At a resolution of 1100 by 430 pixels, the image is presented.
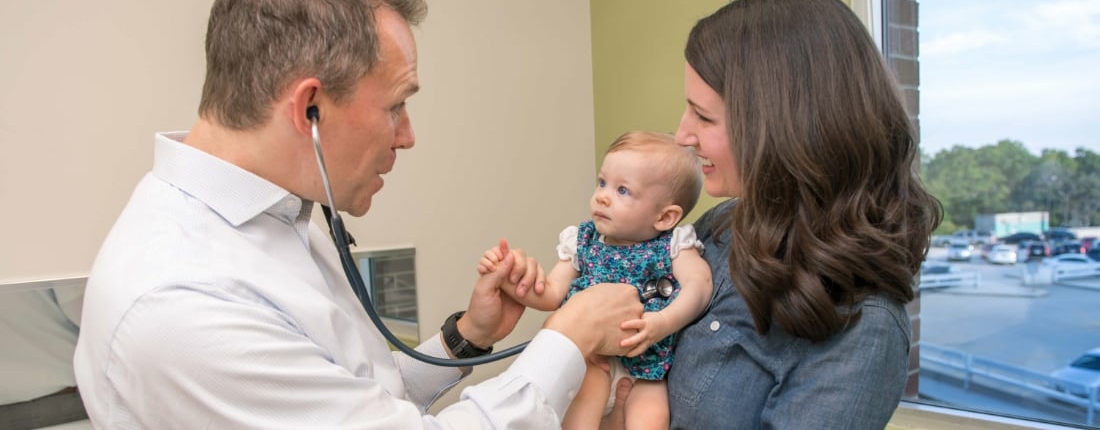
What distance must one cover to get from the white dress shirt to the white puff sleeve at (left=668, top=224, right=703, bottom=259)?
0.33m

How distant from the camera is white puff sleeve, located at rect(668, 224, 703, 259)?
4.53 ft

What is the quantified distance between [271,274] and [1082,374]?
2047mm

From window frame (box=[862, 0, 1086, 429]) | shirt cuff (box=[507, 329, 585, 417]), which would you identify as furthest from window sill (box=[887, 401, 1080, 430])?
shirt cuff (box=[507, 329, 585, 417])

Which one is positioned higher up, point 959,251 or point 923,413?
point 959,251

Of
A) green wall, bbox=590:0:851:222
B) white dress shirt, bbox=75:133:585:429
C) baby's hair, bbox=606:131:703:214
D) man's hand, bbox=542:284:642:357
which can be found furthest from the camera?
green wall, bbox=590:0:851:222

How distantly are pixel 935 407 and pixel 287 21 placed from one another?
80.6 inches

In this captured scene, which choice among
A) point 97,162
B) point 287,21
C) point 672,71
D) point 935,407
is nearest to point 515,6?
point 672,71

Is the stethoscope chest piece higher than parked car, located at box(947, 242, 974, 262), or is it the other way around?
the stethoscope chest piece

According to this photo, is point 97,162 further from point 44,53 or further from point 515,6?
point 515,6

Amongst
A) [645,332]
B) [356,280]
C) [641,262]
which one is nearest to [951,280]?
[641,262]

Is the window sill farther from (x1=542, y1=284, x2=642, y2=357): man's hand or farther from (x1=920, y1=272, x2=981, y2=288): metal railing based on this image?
(x1=542, y1=284, x2=642, y2=357): man's hand

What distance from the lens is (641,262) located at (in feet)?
4.61

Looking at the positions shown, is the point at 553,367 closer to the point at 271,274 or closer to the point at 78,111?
the point at 271,274

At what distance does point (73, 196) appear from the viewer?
5.68 feet
